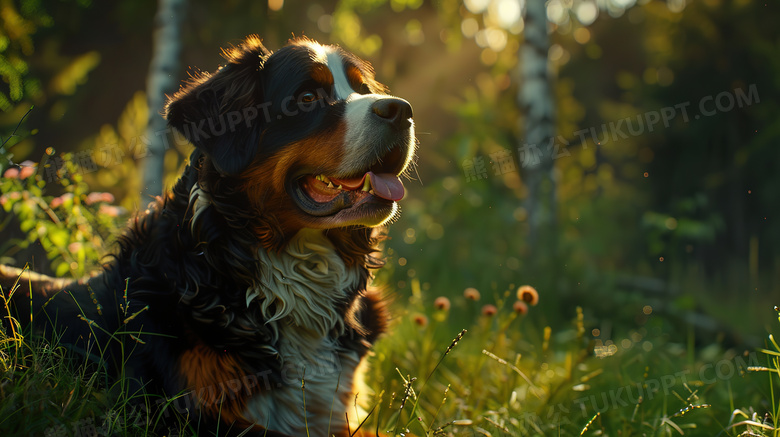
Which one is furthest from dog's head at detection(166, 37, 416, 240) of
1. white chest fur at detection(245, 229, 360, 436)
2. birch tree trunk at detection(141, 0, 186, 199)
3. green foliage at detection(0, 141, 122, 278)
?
birch tree trunk at detection(141, 0, 186, 199)


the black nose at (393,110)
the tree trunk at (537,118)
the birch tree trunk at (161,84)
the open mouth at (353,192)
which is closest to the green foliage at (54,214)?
the open mouth at (353,192)

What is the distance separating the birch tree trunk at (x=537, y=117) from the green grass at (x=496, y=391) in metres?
2.48

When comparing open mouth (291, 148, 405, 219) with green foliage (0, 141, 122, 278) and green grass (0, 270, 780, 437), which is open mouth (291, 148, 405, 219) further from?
green foliage (0, 141, 122, 278)

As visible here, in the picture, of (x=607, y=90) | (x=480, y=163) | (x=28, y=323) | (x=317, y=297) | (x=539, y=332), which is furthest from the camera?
(x=607, y=90)

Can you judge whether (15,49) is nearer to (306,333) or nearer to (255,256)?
(255,256)

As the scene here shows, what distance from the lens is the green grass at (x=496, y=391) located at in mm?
1919

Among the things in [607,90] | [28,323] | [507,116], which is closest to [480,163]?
[507,116]

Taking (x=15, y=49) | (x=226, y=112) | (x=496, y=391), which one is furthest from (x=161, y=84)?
(x=496, y=391)

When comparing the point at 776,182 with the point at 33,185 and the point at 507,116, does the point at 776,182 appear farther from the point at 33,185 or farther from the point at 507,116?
the point at 33,185

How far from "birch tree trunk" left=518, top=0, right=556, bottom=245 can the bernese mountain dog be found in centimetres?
471

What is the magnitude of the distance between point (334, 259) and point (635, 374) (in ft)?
7.22

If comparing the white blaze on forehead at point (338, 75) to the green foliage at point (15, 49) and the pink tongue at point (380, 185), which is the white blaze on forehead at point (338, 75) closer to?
the pink tongue at point (380, 185)

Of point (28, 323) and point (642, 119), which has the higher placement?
point (28, 323)

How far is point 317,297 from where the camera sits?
2531mm
